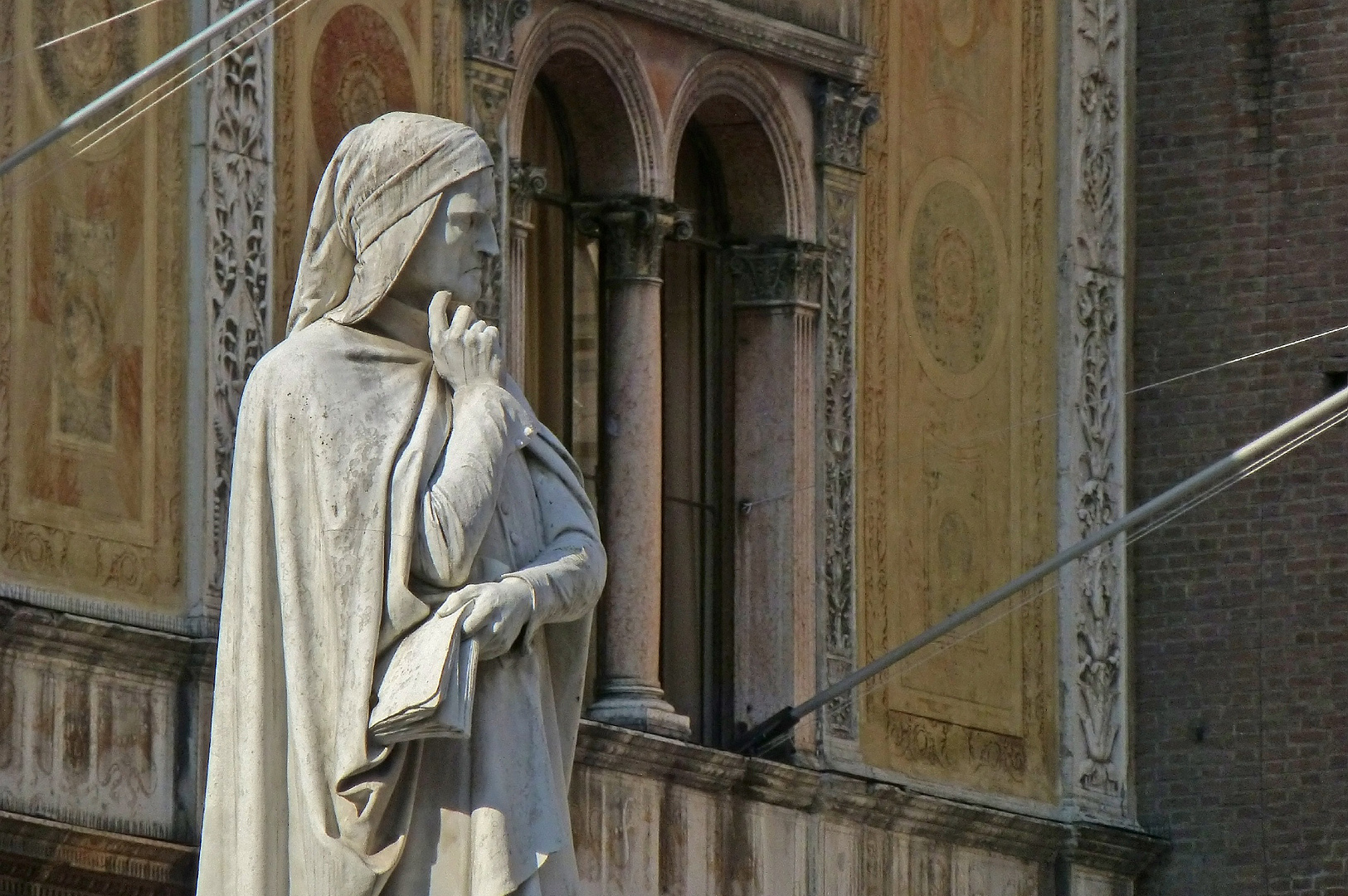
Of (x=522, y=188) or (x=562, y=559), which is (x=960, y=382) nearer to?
(x=522, y=188)

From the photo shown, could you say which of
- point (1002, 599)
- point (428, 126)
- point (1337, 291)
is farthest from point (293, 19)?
point (428, 126)

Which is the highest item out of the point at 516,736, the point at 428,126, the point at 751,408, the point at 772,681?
the point at 751,408

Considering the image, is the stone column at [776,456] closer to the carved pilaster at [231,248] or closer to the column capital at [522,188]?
the column capital at [522,188]

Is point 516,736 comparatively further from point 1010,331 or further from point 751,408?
point 1010,331

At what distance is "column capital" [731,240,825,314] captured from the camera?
19.5m

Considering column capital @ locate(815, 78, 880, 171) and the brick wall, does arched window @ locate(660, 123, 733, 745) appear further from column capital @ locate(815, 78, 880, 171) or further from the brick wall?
the brick wall

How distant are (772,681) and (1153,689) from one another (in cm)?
291

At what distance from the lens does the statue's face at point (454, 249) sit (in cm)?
624

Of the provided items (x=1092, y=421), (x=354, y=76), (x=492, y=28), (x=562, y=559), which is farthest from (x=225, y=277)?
(x=562, y=559)

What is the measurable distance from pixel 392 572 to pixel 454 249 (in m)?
0.53

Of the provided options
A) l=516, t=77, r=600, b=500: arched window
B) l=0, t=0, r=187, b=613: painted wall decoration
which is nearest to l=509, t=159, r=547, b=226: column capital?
l=516, t=77, r=600, b=500: arched window

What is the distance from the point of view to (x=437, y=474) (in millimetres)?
6086

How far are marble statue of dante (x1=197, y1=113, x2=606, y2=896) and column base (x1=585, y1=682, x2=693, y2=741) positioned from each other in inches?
466

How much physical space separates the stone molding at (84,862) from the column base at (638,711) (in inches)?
126
